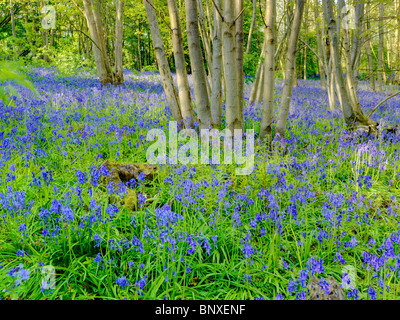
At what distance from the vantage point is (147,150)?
4363mm

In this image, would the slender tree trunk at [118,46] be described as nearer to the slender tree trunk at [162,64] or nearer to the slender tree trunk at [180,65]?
the slender tree trunk at [162,64]

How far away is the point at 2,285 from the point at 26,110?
4.14 meters

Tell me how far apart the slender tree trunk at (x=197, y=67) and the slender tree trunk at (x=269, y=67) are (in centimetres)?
101

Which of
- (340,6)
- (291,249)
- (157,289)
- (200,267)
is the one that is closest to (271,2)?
(340,6)

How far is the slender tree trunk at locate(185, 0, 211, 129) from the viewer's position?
4.52 m

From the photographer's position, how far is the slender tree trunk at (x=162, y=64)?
5129mm

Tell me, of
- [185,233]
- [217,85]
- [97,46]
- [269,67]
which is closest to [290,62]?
[269,67]

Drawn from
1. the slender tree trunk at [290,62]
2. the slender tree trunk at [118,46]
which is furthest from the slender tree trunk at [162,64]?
the slender tree trunk at [118,46]

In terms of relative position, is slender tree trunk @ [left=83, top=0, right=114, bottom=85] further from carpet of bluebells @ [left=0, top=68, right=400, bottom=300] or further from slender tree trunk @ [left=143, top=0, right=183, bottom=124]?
carpet of bluebells @ [left=0, top=68, right=400, bottom=300]

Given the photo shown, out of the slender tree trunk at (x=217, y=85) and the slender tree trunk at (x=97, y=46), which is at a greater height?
the slender tree trunk at (x=97, y=46)

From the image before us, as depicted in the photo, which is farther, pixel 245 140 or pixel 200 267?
pixel 245 140

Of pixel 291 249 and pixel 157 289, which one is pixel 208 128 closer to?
pixel 291 249

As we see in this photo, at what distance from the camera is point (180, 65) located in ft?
16.3
